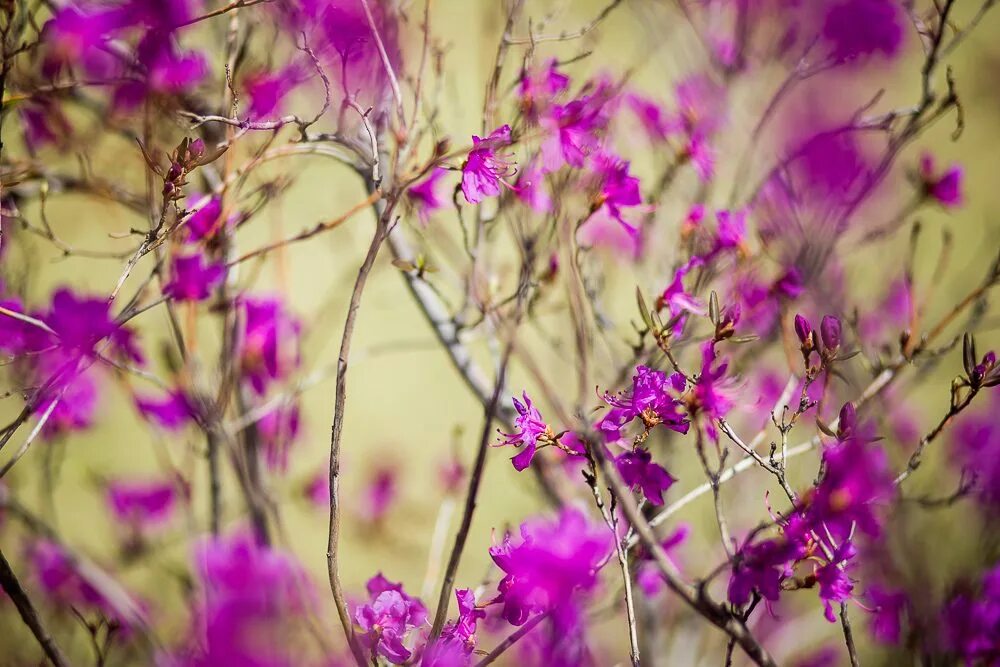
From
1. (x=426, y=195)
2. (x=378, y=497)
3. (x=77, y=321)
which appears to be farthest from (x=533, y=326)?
(x=378, y=497)

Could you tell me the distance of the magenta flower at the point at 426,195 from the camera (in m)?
0.91

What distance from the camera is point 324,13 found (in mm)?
824

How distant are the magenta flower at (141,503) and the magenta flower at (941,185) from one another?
153cm

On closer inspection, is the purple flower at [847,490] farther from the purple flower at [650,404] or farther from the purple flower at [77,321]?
the purple flower at [77,321]

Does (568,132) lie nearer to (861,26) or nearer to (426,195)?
(426,195)

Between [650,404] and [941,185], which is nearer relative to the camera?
[650,404]

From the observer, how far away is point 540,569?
62 cm

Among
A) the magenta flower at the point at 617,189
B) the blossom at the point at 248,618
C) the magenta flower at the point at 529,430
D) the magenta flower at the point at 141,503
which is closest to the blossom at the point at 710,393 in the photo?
the magenta flower at the point at 529,430

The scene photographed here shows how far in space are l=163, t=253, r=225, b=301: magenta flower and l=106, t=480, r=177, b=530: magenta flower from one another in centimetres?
91

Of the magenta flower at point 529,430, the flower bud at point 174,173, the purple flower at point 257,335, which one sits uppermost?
the purple flower at point 257,335

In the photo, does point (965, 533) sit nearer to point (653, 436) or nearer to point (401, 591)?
point (653, 436)

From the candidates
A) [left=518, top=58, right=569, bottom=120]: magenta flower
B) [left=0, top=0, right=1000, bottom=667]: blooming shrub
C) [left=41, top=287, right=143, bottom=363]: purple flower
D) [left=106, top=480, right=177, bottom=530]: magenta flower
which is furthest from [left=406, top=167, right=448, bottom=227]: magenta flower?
[left=106, top=480, right=177, bottom=530]: magenta flower

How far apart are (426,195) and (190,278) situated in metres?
0.31

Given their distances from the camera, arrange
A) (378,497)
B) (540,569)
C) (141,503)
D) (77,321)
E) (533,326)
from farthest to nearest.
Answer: (378,497) < (141,503) < (533,326) < (77,321) < (540,569)
